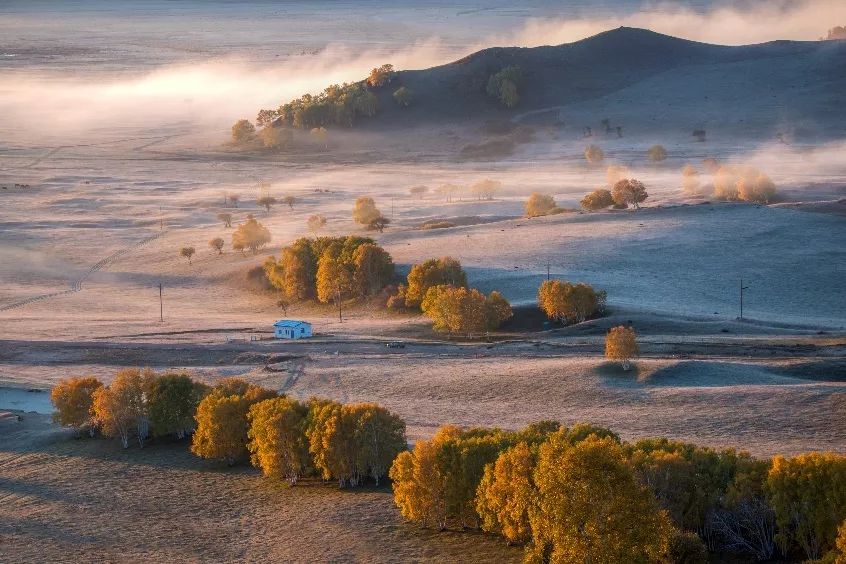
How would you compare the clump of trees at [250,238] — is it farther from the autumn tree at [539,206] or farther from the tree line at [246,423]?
the tree line at [246,423]

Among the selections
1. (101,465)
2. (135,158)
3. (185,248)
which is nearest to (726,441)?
(101,465)

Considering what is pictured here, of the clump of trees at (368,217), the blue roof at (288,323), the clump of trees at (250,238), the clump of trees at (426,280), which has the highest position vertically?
the clump of trees at (368,217)

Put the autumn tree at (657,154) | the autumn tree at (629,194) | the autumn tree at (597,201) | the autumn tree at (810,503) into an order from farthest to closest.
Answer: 1. the autumn tree at (657,154)
2. the autumn tree at (597,201)
3. the autumn tree at (629,194)
4. the autumn tree at (810,503)

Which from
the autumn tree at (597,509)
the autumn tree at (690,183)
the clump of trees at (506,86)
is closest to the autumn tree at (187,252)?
the autumn tree at (690,183)

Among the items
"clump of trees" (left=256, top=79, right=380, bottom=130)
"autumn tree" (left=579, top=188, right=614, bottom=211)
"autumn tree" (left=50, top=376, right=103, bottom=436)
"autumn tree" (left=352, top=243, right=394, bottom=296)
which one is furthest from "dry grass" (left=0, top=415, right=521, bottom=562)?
"clump of trees" (left=256, top=79, right=380, bottom=130)

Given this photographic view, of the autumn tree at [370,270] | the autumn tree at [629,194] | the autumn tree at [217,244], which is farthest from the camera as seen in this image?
the autumn tree at [629,194]

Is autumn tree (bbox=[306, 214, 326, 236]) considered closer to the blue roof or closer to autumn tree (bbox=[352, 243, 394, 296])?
autumn tree (bbox=[352, 243, 394, 296])

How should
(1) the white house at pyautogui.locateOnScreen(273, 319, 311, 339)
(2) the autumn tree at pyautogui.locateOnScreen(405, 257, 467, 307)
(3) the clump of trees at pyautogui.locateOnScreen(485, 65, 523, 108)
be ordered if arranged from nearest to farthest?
1. (1) the white house at pyautogui.locateOnScreen(273, 319, 311, 339)
2. (2) the autumn tree at pyautogui.locateOnScreen(405, 257, 467, 307)
3. (3) the clump of trees at pyautogui.locateOnScreen(485, 65, 523, 108)
